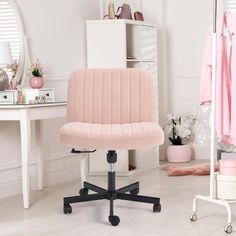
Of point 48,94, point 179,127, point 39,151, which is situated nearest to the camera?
point 48,94

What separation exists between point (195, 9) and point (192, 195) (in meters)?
2.73

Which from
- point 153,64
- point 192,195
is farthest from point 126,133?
point 153,64

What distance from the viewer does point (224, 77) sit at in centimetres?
353

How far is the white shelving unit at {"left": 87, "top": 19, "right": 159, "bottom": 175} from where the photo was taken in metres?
5.28

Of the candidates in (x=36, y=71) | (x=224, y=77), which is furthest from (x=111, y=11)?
(x=224, y=77)

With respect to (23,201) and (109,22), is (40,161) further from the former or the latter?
(109,22)

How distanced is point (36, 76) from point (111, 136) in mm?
1200

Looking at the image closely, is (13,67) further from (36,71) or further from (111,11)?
(111,11)

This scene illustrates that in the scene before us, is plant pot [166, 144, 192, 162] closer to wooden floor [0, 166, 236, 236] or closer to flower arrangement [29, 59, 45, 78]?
wooden floor [0, 166, 236, 236]

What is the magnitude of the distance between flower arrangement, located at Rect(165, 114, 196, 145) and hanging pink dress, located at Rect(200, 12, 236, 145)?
250cm

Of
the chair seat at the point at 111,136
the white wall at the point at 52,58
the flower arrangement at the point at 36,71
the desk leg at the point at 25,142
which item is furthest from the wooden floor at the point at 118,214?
the flower arrangement at the point at 36,71

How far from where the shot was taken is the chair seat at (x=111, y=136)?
352cm

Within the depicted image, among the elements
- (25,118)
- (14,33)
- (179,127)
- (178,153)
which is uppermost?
(14,33)

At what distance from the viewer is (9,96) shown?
4.05 metres
